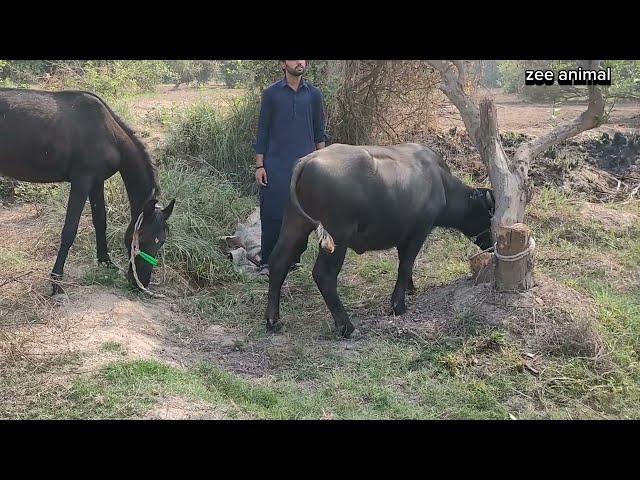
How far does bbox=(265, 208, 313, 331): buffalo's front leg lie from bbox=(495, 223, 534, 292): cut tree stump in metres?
1.56

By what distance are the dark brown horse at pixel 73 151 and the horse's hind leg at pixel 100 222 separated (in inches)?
0.5

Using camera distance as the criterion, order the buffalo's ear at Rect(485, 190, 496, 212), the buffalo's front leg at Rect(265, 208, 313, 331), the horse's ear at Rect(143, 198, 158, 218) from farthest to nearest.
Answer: the buffalo's ear at Rect(485, 190, 496, 212) < the horse's ear at Rect(143, 198, 158, 218) < the buffalo's front leg at Rect(265, 208, 313, 331)

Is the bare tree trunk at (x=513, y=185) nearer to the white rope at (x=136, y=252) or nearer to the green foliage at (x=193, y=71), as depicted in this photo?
the white rope at (x=136, y=252)

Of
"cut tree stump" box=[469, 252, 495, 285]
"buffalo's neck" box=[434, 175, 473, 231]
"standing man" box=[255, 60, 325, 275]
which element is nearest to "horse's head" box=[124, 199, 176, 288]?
"standing man" box=[255, 60, 325, 275]

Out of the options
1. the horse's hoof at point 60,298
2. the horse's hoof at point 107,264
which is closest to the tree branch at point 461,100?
the horse's hoof at point 107,264

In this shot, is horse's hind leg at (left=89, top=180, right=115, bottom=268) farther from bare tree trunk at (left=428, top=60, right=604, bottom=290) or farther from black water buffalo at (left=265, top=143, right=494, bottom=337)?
bare tree trunk at (left=428, top=60, right=604, bottom=290)

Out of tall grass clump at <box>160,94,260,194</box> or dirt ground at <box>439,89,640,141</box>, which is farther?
dirt ground at <box>439,89,640,141</box>

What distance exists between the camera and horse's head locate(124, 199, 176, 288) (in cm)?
602

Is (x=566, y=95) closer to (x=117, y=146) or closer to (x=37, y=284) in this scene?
(x=117, y=146)

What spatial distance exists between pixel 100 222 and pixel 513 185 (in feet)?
12.7

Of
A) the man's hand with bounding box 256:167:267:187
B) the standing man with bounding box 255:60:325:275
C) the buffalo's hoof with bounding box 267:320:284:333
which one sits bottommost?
the buffalo's hoof with bounding box 267:320:284:333

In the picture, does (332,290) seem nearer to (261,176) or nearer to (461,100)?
(261,176)

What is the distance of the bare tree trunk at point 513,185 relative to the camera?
513 centimetres

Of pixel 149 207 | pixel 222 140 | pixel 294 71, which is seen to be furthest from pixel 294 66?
pixel 222 140
